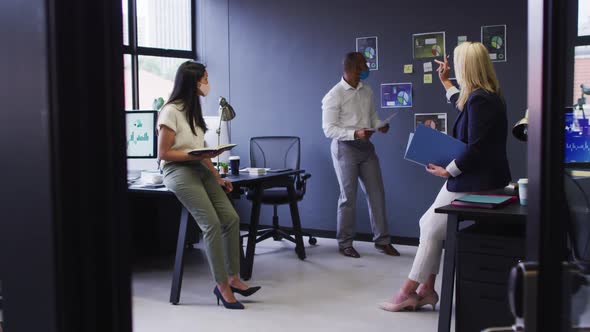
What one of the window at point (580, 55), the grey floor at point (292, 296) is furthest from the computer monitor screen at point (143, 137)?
the window at point (580, 55)

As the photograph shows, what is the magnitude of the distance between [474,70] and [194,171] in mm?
1744

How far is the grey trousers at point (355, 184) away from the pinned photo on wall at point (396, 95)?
1.90ft

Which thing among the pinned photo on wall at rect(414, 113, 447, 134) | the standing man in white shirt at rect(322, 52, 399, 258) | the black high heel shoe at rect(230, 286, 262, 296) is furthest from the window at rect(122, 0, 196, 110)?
the black high heel shoe at rect(230, 286, 262, 296)

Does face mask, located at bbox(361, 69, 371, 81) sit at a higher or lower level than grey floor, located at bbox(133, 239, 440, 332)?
higher

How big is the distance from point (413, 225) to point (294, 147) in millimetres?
1297

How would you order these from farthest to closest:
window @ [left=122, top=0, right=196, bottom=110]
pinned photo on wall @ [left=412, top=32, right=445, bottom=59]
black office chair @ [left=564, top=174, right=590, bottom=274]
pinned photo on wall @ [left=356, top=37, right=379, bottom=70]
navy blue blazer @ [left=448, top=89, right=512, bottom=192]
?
window @ [left=122, top=0, right=196, bottom=110], pinned photo on wall @ [left=356, top=37, right=379, bottom=70], pinned photo on wall @ [left=412, top=32, right=445, bottom=59], navy blue blazer @ [left=448, top=89, right=512, bottom=192], black office chair @ [left=564, top=174, right=590, bottom=274]

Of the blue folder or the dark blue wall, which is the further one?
the dark blue wall

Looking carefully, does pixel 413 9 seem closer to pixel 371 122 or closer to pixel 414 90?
pixel 414 90

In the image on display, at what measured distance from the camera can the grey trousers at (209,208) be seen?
377 centimetres

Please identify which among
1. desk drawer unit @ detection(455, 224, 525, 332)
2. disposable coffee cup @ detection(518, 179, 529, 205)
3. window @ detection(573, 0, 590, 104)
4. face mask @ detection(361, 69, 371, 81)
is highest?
face mask @ detection(361, 69, 371, 81)

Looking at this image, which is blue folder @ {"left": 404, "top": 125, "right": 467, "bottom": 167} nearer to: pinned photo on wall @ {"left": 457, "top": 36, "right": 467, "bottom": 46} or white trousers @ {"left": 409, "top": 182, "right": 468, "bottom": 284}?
white trousers @ {"left": 409, "top": 182, "right": 468, "bottom": 284}

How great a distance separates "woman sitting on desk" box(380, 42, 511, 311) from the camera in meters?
3.12

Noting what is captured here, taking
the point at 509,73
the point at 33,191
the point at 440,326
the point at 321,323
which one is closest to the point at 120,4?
the point at 33,191

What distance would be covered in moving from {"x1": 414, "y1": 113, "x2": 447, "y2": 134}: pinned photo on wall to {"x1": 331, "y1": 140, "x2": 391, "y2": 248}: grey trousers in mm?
561
